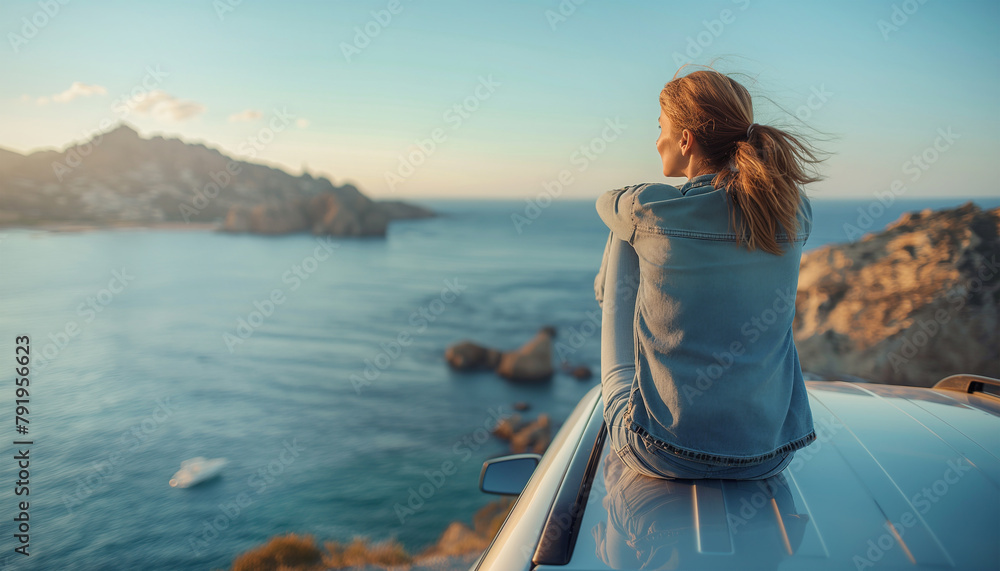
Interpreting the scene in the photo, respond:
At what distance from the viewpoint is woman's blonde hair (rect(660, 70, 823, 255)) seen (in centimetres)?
113

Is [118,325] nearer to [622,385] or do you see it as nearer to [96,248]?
[96,248]

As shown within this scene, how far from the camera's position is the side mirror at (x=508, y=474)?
5.16ft

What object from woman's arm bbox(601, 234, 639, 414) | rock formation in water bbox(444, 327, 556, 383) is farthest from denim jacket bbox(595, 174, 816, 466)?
rock formation in water bbox(444, 327, 556, 383)

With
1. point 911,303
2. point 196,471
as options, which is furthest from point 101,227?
point 911,303

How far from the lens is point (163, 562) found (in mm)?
4566

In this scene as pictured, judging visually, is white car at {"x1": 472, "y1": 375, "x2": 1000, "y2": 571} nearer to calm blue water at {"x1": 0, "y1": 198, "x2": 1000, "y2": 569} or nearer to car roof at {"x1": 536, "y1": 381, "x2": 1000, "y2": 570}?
car roof at {"x1": 536, "y1": 381, "x2": 1000, "y2": 570}

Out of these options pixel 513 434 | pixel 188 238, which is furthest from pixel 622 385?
pixel 188 238

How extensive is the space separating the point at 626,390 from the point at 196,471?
780 cm

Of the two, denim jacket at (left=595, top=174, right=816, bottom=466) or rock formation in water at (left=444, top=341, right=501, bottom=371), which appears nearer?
denim jacket at (left=595, top=174, right=816, bottom=466)

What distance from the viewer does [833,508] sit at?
97 centimetres

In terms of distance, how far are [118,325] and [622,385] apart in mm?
19517

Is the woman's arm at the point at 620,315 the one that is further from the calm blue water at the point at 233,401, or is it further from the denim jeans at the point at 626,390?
the calm blue water at the point at 233,401

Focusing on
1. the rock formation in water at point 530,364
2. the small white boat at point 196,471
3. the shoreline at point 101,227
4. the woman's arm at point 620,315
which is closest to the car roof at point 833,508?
the woman's arm at point 620,315

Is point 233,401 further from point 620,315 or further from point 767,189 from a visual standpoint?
point 767,189
